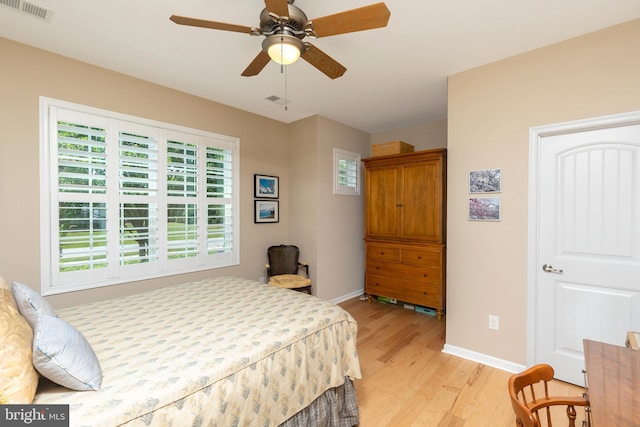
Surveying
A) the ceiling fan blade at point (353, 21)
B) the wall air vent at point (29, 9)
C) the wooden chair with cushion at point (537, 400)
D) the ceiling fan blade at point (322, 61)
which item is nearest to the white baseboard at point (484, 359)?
the wooden chair with cushion at point (537, 400)

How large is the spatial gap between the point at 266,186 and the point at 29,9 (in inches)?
106

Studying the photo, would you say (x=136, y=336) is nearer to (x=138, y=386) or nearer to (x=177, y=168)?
(x=138, y=386)

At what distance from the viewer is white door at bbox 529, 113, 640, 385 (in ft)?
6.88

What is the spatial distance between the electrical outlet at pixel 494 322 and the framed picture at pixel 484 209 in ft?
2.98

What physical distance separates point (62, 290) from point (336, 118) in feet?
12.1

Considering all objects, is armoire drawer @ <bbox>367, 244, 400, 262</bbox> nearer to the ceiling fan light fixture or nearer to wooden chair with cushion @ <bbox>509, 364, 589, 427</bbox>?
wooden chair with cushion @ <bbox>509, 364, 589, 427</bbox>

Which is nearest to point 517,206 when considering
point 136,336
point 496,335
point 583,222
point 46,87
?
point 583,222

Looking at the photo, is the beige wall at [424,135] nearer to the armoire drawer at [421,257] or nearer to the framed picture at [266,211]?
the armoire drawer at [421,257]

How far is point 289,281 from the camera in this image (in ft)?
12.4

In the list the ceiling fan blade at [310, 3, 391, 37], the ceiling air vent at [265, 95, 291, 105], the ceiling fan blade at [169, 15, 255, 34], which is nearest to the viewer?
the ceiling fan blade at [310, 3, 391, 37]

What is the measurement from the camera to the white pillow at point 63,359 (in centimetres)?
103

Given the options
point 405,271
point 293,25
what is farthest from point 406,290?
point 293,25

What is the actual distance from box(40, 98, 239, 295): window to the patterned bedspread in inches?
33.8

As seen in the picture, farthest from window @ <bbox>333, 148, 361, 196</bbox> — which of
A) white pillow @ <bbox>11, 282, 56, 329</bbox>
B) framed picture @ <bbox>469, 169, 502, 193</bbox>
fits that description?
white pillow @ <bbox>11, 282, 56, 329</bbox>
